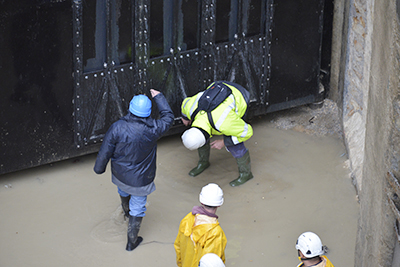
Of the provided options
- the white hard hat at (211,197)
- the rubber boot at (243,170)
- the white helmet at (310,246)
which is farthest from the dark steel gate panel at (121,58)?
the white helmet at (310,246)

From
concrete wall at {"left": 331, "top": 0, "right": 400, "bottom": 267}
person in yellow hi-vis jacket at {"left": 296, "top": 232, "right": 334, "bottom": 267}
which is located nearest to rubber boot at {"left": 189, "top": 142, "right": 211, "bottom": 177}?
concrete wall at {"left": 331, "top": 0, "right": 400, "bottom": 267}

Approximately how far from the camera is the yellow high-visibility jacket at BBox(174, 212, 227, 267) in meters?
3.91

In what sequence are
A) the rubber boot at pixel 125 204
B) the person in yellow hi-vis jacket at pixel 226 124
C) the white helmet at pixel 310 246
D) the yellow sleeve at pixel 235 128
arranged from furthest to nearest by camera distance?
the yellow sleeve at pixel 235 128
the person in yellow hi-vis jacket at pixel 226 124
the rubber boot at pixel 125 204
the white helmet at pixel 310 246

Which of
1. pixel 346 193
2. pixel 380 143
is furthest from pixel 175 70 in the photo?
pixel 380 143

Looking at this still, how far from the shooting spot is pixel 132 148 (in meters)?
4.85

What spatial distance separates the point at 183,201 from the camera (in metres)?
5.95

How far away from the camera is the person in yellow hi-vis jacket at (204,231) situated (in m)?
3.91

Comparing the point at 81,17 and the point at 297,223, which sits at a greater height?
the point at 81,17

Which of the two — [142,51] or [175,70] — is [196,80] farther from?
[142,51]

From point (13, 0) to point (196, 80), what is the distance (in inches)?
92.3

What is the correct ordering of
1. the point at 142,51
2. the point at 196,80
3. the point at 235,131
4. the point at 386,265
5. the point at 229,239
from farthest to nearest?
the point at 196,80, the point at 142,51, the point at 235,131, the point at 229,239, the point at 386,265

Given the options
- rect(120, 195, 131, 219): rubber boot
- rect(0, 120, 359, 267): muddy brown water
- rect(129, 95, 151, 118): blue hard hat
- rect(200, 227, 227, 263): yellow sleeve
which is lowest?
rect(0, 120, 359, 267): muddy brown water

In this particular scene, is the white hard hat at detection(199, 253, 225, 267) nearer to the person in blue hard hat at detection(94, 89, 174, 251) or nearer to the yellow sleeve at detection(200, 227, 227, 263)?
the yellow sleeve at detection(200, 227, 227, 263)

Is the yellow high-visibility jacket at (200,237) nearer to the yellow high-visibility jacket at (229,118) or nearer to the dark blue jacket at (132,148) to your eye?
the dark blue jacket at (132,148)
